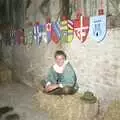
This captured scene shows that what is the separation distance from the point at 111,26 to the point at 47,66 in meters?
2.45

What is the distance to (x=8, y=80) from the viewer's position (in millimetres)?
8148

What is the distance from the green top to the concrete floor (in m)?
0.66

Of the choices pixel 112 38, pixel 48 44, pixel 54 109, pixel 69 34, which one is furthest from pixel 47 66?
pixel 112 38

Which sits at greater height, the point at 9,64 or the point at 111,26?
the point at 111,26

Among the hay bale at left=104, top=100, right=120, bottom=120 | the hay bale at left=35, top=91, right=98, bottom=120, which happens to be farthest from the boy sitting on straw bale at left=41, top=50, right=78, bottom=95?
the hay bale at left=104, top=100, right=120, bottom=120

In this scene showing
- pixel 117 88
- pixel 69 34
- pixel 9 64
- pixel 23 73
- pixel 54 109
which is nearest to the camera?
pixel 117 88

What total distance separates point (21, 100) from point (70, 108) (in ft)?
6.43

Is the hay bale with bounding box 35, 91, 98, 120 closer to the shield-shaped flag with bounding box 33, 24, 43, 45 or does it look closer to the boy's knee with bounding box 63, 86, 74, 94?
the boy's knee with bounding box 63, 86, 74, 94

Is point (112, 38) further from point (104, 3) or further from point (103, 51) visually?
point (104, 3)

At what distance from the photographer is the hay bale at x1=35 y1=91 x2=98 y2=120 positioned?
441 cm

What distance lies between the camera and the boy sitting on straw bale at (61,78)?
4.98 metres

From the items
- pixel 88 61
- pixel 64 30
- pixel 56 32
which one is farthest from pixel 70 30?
pixel 88 61

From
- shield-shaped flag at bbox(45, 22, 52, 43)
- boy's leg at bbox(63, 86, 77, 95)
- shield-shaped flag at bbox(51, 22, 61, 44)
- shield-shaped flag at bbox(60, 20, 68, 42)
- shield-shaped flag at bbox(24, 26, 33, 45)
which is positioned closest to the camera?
boy's leg at bbox(63, 86, 77, 95)

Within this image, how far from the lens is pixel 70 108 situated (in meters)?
4.43
